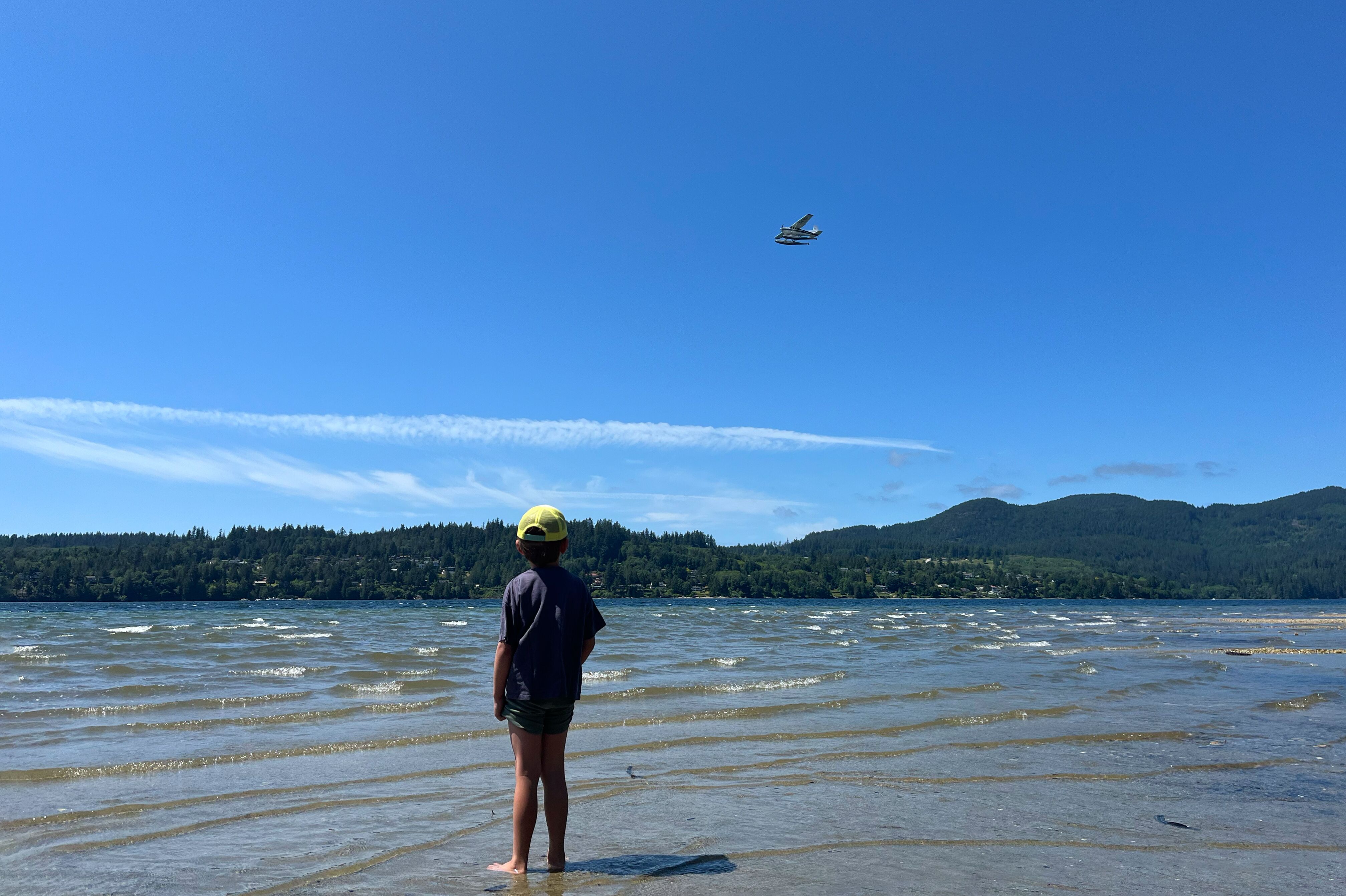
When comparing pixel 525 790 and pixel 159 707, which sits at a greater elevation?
pixel 525 790

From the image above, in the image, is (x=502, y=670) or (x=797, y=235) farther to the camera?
(x=797, y=235)

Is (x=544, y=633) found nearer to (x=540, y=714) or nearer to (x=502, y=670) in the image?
(x=502, y=670)

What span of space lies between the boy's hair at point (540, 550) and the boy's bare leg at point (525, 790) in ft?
3.80

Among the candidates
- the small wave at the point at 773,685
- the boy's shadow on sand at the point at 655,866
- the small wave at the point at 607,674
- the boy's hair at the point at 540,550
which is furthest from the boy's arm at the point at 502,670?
the small wave at the point at 607,674

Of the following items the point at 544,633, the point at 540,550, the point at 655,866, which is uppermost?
the point at 540,550

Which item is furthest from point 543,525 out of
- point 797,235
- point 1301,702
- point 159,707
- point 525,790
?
point 797,235

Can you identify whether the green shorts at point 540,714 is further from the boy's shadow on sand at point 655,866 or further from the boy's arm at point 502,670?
the boy's shadow on sand at point 655,866

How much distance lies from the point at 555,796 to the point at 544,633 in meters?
1.21

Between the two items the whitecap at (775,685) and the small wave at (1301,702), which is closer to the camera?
the small wave at (1301,702)

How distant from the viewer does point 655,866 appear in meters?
6.31

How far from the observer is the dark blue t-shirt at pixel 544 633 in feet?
19.1

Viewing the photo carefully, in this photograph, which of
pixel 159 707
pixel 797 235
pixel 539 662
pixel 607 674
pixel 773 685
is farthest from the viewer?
pixel 797 235

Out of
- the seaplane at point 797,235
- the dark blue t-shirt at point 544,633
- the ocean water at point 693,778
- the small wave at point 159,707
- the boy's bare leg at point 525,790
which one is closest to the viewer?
the dark blue t-shirt at point 544,633

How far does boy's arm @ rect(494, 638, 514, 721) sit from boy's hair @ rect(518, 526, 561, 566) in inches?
23.8
